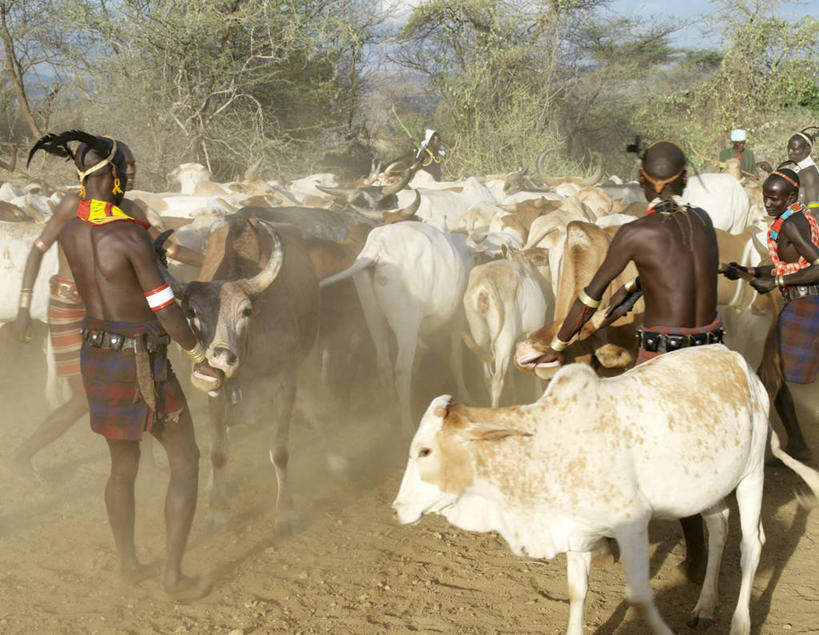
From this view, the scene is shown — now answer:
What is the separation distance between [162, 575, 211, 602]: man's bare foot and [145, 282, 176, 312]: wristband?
1.39m

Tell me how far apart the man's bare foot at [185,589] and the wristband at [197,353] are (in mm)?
1100

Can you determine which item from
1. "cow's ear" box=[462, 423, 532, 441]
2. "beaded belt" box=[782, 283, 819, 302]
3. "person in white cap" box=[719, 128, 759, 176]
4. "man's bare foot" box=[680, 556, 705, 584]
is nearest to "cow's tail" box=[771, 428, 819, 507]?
"man's bare foot" box=[680, 556, 705, 584]

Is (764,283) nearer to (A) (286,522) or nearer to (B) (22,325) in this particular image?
(A) (286,522)

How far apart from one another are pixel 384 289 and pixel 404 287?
0.17m

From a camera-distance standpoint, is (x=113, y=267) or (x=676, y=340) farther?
(x=676, y=340)

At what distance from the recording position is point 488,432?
2924 mm

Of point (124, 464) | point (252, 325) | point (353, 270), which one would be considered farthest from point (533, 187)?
point (124, 464)

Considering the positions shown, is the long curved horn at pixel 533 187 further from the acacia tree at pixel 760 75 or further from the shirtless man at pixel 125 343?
the shirtless man at pixel 125 343

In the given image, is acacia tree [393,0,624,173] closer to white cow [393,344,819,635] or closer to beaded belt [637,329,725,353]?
beaded belt [637,329,725,353]

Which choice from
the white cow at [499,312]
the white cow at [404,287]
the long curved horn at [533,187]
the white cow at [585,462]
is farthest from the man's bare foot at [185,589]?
the long curved horn at [533,187]

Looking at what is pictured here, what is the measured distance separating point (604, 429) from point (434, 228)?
448 centimetres

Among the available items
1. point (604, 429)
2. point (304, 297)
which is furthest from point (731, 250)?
point (604, 429)

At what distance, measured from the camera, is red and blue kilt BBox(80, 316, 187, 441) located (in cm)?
367

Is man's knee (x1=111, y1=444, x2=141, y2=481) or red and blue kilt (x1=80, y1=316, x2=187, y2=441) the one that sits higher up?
red and blue kilt (x1=80, y1=316, x2=187, y2=441)
